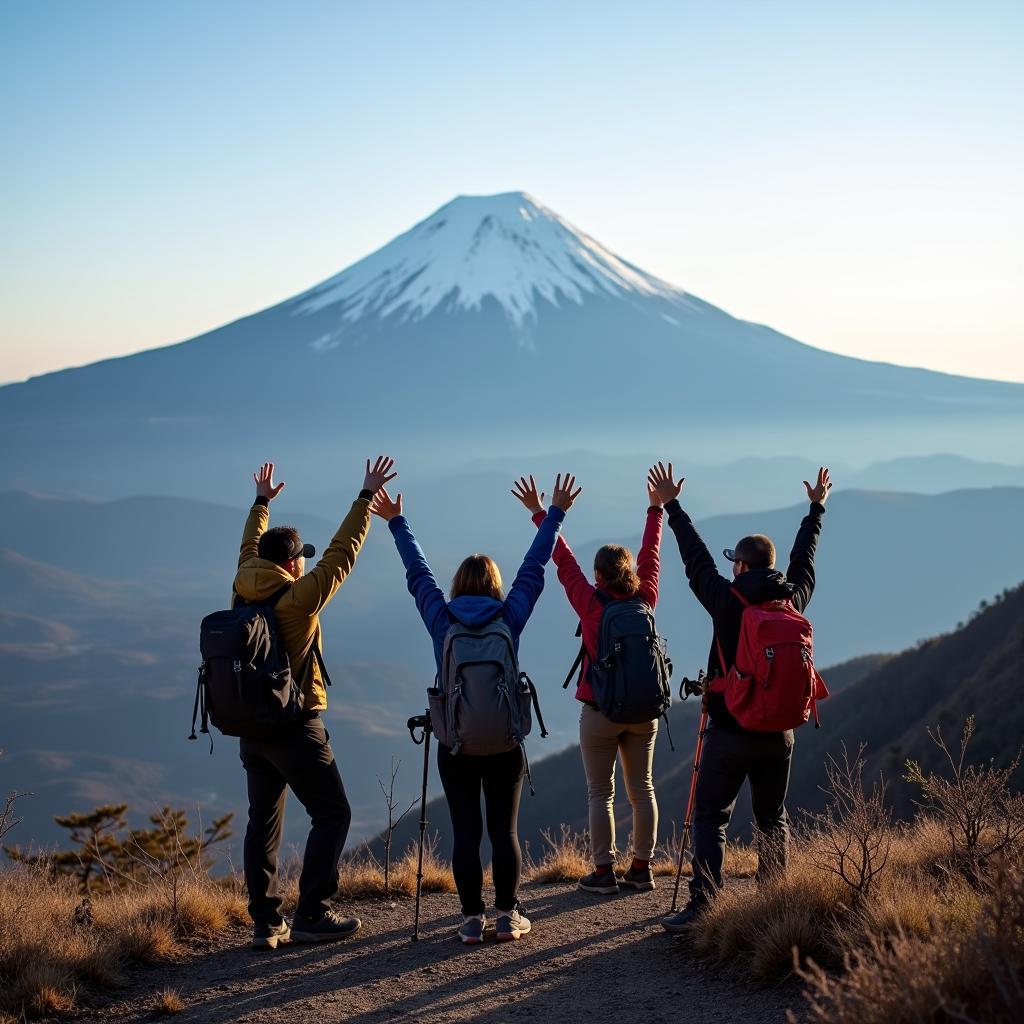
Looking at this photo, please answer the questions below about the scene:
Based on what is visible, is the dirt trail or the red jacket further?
the red jacket

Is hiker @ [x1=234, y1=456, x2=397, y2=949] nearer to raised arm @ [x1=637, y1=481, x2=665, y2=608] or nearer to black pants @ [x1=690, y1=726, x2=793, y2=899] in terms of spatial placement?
raised arm @ [x1=637, y1=481, x2=665, y2=608]

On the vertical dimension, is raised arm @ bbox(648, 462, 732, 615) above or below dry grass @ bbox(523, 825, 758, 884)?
above

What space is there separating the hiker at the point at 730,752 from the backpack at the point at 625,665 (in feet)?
1.16

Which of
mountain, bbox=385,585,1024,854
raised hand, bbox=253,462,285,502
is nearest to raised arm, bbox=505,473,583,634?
raised hand, bbox=253,462,285,502

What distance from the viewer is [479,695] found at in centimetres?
479

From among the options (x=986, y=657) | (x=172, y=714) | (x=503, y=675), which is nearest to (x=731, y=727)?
(x=503, y=675)

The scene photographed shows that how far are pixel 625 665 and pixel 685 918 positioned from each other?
1.15 m

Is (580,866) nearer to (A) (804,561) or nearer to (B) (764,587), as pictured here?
(A) (804,561)

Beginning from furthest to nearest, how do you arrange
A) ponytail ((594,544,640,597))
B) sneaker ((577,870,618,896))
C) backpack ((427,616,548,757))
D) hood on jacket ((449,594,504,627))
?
sneaker ((577,870,618,896)) → ponytail ((594,544,640,597)) → hood on jacket ((449,594,504,627)) → backpack ((427,616,548,757))

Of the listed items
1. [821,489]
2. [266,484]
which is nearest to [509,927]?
[266,484]

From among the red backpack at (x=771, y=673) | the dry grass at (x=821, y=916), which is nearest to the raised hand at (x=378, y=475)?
the red backpack at (x=771, y=673)

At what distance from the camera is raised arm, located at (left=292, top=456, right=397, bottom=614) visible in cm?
510

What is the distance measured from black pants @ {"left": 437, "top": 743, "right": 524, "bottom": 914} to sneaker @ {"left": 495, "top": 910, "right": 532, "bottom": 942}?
0.04 m

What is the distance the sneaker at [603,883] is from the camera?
6.16m
